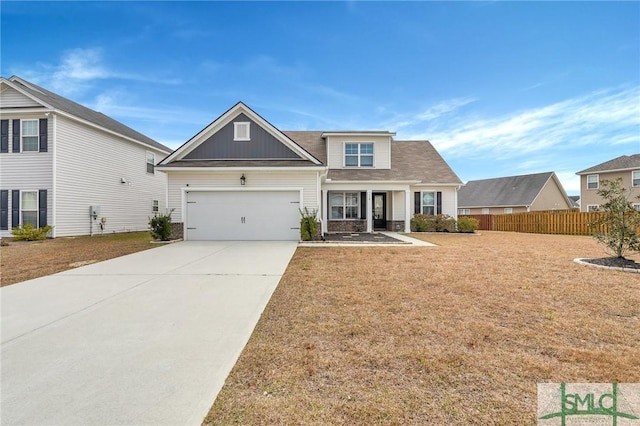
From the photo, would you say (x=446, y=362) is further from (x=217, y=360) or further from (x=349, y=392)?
(x=217, y=360)

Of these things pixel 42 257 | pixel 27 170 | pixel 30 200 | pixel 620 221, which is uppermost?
pixel 27 170

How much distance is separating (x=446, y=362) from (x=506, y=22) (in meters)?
15.3

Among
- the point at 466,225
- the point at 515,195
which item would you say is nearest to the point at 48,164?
the point at 466,225

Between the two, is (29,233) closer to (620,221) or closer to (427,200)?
(427,200)

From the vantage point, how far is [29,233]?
13492mm

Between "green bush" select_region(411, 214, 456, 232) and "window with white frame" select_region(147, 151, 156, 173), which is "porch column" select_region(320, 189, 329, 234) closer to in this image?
"green bush" select_region(411, 214, 456, 232)

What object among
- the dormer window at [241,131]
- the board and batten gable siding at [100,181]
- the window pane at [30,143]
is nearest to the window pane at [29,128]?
the window pane at [30,143]

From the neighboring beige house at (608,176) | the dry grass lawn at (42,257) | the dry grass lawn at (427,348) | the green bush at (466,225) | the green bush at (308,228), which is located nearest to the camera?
the dry grass lawn at (427,348)

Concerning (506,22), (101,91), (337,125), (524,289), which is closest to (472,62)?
(506,22)

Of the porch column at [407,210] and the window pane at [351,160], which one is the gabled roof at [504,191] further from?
the window pane at [351,160]

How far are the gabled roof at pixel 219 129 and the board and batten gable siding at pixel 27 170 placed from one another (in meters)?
5.81

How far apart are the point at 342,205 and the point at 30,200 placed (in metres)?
15.7

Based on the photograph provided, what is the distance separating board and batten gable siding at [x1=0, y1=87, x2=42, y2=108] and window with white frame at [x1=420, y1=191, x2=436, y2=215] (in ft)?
68.1

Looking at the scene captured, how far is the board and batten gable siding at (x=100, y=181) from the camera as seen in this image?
593 inches
